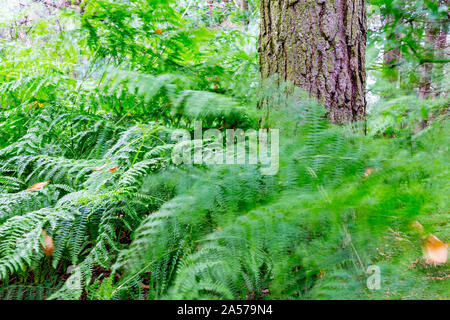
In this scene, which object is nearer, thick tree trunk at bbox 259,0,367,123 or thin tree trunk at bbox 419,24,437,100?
thick tree trunk at bbox 259,0,367,123

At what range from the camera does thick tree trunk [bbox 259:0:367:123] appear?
1355 mm

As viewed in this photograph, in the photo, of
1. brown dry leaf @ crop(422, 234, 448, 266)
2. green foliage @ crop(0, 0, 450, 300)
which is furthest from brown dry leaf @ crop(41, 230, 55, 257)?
brown dry leaf @ crop(422, 234, 448, 266)

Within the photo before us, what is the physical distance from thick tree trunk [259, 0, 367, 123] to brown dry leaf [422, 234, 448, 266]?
0.59 metres

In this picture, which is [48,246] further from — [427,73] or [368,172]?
[427,73]

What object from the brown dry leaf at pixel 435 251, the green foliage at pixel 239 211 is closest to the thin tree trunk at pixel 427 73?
the green foliage at pixel 239 211

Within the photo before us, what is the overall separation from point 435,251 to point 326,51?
872 millimetres

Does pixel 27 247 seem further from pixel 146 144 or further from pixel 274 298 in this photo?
pixel 274 298

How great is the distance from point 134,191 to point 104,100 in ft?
2.51

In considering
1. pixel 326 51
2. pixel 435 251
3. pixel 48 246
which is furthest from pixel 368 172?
pixel 48 246

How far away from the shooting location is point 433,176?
0.98m

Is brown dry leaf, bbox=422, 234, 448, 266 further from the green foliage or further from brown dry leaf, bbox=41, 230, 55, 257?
brown dry leaf, bbox=41, 230, 55, 257

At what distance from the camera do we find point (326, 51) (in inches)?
53.4
